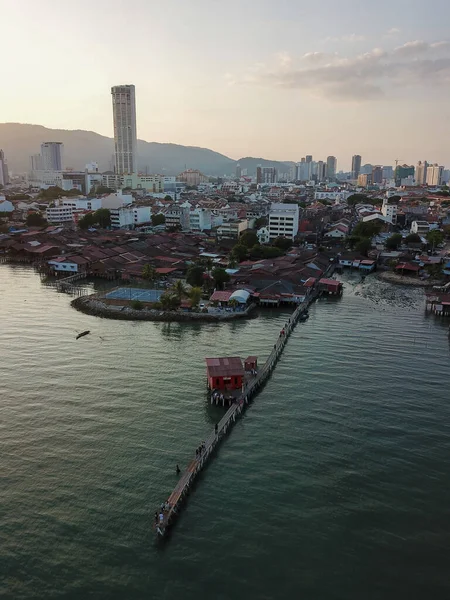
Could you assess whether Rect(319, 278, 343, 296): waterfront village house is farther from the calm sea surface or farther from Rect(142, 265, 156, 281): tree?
Rect(142, 265, 156, 281): tree

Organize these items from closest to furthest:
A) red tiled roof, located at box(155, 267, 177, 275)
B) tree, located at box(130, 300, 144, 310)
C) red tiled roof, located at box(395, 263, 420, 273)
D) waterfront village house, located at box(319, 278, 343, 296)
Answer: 1. tree, located at box(130, 300, 144, 310)
2. waterfront village house, located at box(319, 278, 343, 296)
3. red tiled roof, located at box(155, 267, 177, 275)
4. red tiled roof, located at box(395, 263, 420, 273)

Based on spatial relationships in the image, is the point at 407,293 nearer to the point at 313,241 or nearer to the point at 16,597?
the point at 313,241

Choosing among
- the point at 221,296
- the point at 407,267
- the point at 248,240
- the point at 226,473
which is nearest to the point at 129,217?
the point at 248,240

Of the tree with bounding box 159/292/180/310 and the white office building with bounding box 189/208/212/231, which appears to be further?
the white office building with bounding box 189/208/212/231

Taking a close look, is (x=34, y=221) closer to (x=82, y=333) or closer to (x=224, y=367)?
(x=82, y=333)

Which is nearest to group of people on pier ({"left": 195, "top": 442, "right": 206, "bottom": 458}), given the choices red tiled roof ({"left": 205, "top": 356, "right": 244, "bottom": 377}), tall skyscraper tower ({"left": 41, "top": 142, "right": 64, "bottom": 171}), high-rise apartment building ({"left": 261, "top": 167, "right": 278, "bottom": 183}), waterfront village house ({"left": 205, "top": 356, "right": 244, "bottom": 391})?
waterfront village house ({"left": 205, "top": 356, "right": 244, "bottom": 391})

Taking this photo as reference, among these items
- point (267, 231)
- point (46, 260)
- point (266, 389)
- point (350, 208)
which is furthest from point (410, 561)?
point (350, 208)
